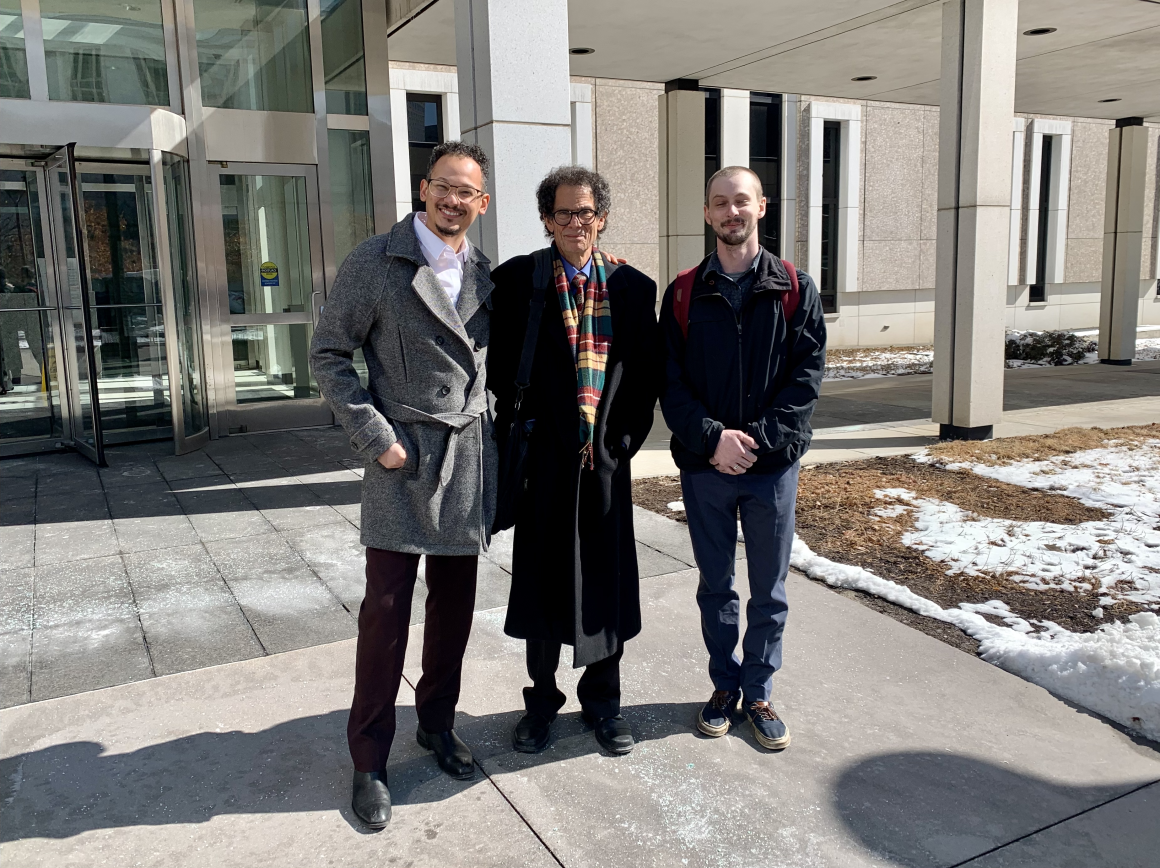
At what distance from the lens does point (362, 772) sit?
113 inches

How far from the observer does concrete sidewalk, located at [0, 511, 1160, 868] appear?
2.63 meters

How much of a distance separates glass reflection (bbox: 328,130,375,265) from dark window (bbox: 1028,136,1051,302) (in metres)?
18.6

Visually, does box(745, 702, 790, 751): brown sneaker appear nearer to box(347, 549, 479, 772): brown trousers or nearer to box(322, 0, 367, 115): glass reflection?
box(347, 549, 479, 772): brown trousers

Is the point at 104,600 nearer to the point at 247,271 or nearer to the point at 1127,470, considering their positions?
the point at 247,271

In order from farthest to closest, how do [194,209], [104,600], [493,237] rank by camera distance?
[194,209], [493,237], [104,600]

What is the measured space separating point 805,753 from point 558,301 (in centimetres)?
169

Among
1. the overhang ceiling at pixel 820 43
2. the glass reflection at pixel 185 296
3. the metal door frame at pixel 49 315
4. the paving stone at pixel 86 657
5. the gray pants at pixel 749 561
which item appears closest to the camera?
the gray pants at pixel 749 561

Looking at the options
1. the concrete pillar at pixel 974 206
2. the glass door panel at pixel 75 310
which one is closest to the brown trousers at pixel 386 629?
the glass door panel at pixel 75 310

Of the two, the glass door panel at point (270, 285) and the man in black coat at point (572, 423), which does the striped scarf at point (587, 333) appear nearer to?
the man in black coat at point (572, 423)

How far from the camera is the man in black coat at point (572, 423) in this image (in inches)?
118

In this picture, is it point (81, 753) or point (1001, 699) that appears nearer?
point (81, 753)

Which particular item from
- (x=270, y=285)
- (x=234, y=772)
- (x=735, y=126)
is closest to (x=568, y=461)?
(x=234, y=772)

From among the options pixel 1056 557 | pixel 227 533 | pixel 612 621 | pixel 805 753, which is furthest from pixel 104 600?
pixel 1056 557

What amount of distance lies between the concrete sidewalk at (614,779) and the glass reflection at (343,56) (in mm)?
7232
